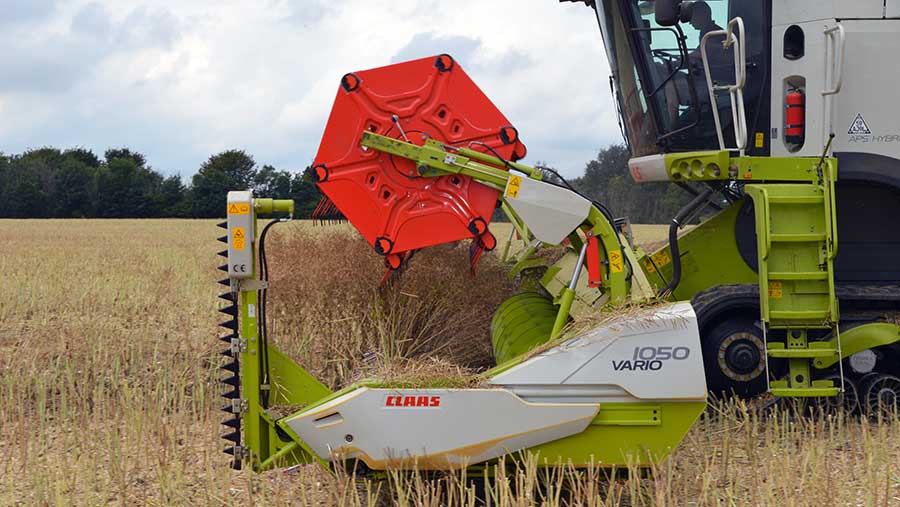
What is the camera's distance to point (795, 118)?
16.1 feet

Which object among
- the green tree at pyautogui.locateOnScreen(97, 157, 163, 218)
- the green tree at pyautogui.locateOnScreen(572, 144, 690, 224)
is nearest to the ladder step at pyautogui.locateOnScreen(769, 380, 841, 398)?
the green tree at pyautogui.locateOnScreen(572, 144, 690, 224)

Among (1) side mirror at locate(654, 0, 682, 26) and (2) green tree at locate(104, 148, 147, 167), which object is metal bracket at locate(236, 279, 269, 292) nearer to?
(1) side mirror at locate(654, 0, 682, 26)

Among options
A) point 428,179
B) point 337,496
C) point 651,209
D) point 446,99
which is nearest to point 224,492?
point 337,496

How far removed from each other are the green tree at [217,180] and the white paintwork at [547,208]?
3350cm

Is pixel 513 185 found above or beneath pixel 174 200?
beneath

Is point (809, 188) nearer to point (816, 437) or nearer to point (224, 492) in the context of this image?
point (816, 437)

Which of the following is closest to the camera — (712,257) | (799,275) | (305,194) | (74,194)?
(799,275)

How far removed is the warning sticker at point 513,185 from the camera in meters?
4.00

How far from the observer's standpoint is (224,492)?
11.9 feet

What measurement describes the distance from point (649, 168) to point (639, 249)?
2.08 feet

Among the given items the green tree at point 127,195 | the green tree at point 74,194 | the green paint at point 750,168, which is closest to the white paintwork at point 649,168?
the green paint at point 750,168

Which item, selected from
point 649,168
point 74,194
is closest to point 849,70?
point 649,168

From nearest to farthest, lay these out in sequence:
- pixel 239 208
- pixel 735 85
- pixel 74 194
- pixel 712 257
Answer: pixel 239 208 → pixel 735 85 → pixel 712 257 → pixel 74 194

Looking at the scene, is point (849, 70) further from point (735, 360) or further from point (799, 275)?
point (735, 360)
